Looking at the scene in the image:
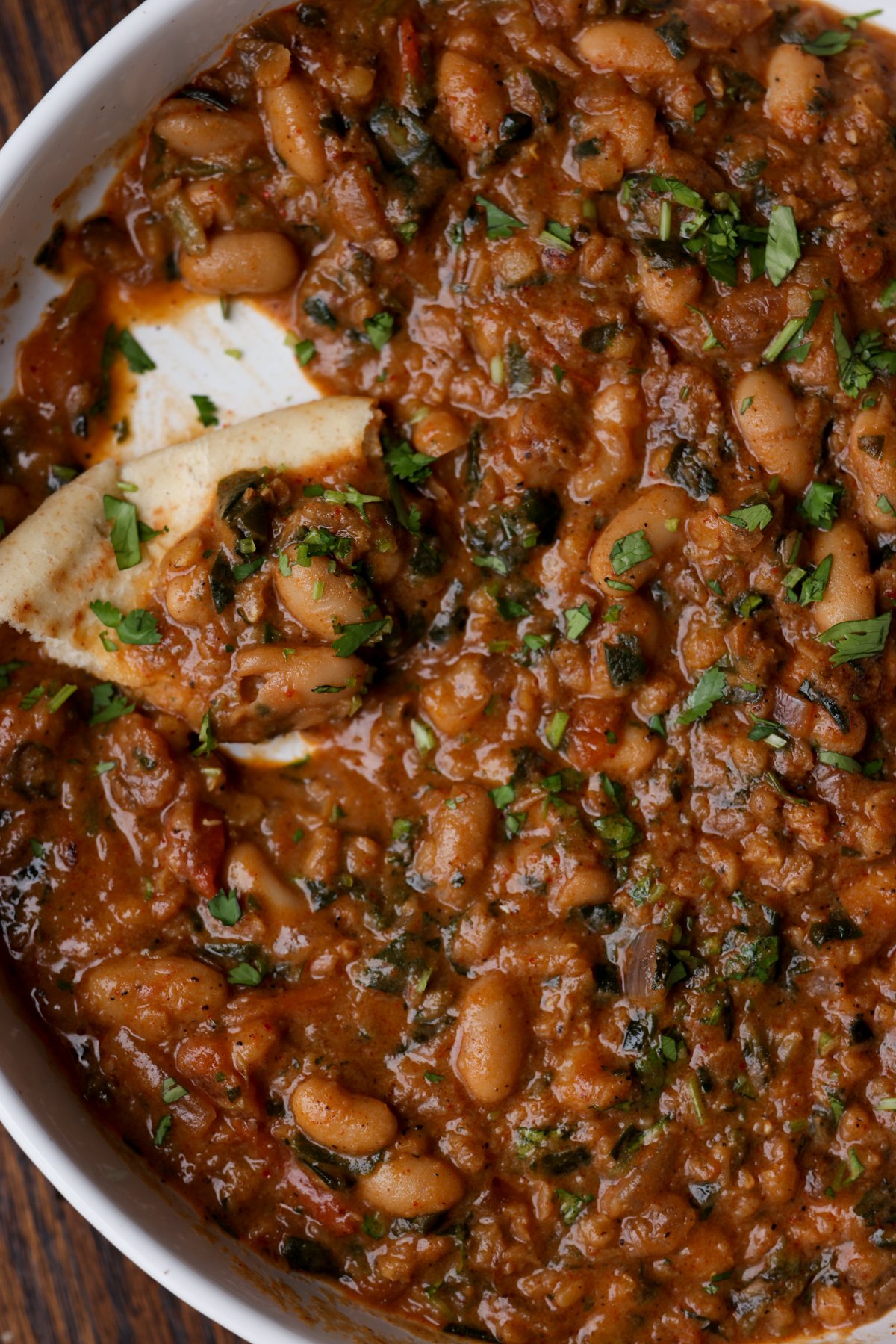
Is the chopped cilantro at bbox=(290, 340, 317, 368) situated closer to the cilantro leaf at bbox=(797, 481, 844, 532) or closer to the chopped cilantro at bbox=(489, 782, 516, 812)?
the chopped cilantro at bbox=(489, 782, 516, 812)

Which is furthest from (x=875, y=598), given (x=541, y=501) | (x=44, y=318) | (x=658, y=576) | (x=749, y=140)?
(x=44, y=318)

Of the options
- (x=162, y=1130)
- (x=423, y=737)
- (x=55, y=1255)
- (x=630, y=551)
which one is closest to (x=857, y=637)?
(x=630, y=551)

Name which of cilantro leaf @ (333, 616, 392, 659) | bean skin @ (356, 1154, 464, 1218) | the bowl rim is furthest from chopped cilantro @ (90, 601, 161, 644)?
bean skin @ (356, 1154, 464, 1218)

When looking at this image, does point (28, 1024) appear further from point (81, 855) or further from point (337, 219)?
point (337, 219)

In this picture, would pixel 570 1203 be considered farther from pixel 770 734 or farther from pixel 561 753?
pixel 770 734

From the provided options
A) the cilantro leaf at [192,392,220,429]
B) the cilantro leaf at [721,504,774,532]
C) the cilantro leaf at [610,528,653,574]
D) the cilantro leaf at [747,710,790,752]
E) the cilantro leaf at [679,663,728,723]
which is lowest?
the cilantro leaf at [747,710,790,752]

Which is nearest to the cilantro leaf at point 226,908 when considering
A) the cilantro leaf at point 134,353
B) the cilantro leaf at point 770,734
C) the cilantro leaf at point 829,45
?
the cilantro leaf at point 770,734

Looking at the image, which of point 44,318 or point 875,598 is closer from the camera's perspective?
point 875,598
